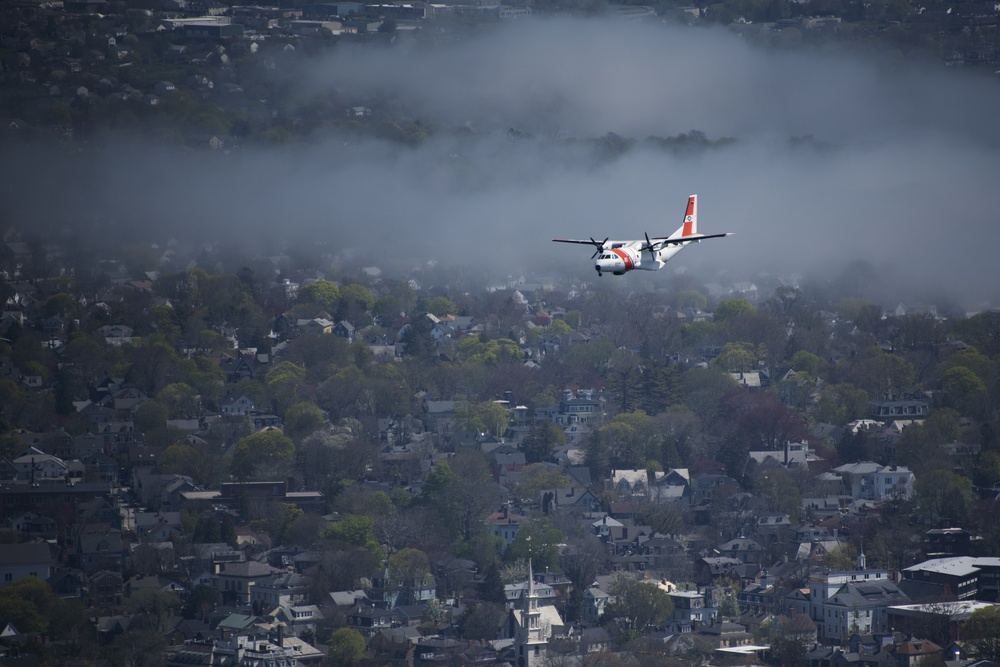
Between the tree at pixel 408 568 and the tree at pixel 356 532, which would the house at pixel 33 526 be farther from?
the tree at pixel 408 568

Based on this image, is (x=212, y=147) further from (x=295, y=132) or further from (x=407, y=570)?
(x=407, y=570)

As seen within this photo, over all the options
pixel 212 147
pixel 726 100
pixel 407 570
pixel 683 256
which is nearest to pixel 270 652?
pixel 407 570

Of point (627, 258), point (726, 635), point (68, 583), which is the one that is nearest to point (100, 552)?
point (68, 583)

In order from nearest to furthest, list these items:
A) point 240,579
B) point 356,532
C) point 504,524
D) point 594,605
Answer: point 594,605 < point 240,579 < point 356,532 < point 504,524

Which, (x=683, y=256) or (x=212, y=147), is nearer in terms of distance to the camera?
(x=683, y=256)

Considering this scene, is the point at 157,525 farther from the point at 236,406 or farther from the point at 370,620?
the point at 236,406

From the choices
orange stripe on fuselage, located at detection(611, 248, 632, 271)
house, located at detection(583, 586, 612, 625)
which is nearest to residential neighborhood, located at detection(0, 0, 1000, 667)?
house, located at detection(583, 586, 612, 625)
